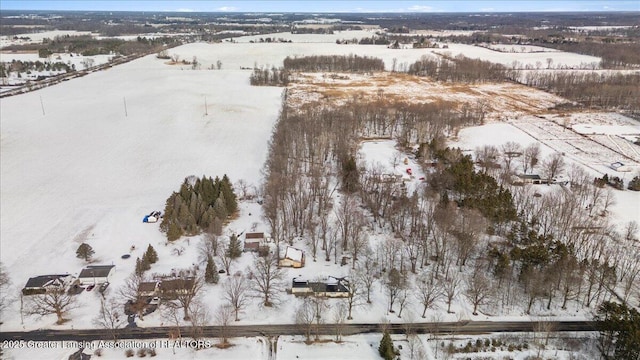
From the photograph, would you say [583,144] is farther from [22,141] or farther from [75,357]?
[22,141]

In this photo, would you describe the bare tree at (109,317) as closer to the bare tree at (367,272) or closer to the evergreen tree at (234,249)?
the evergreen tree at (234,249)

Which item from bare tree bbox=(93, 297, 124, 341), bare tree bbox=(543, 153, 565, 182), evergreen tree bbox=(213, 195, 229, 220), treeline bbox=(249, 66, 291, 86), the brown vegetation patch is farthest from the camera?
treeline bbox=(249, 66, 291, 86)

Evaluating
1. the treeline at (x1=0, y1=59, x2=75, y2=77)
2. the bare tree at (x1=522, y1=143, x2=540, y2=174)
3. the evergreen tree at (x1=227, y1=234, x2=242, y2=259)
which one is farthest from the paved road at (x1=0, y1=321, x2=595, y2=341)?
the treeline at (x1=0, y1=59, x2=75, y2=77)

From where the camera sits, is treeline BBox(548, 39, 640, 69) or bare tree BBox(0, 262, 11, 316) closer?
bare tree BBox(0, 262, 11, 316)

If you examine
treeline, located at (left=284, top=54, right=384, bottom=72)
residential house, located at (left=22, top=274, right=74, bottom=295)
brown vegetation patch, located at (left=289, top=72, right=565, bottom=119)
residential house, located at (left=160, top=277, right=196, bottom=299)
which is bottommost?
residential house, located at (left=22, top=274, right=74, bottom=295)

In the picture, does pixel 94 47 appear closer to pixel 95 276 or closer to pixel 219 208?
pixel 219 208

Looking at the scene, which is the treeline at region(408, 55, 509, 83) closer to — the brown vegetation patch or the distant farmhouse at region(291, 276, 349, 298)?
the brown vegetation patch

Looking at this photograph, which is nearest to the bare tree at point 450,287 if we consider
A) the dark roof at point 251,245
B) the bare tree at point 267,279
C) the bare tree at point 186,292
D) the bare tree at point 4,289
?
the bare tree at point 267,279
